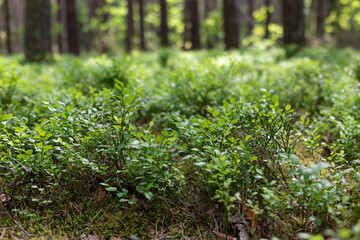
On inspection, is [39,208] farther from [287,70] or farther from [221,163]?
[287,70]

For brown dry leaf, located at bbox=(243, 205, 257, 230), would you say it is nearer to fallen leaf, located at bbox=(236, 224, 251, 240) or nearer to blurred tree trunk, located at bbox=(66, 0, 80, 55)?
fallen leaf, located at bbox=(236, 224, 251, 240)

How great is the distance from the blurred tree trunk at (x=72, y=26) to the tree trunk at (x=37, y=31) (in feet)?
18.5

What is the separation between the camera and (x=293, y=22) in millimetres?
11312

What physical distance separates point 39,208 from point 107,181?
0.62 m

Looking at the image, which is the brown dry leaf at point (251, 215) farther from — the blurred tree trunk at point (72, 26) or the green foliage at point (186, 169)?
the blurred tree trunk at point (72, 26)

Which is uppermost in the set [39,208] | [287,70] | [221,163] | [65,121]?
[287,70]

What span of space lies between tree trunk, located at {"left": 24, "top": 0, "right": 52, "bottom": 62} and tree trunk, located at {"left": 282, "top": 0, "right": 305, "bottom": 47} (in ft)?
28.4

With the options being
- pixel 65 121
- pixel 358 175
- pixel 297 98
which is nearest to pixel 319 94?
pixel 297 98

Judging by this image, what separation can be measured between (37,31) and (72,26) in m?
5.96

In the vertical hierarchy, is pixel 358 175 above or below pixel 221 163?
below

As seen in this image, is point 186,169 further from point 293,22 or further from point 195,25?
point 195,25

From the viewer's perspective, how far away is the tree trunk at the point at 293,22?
436 inches

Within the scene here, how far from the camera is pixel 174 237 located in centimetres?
234

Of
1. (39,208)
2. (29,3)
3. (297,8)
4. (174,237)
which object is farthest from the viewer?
(297,8)
